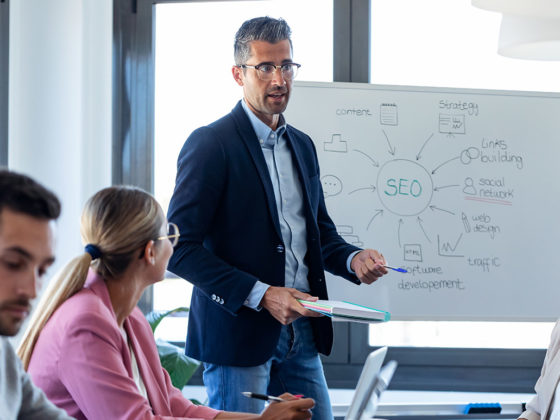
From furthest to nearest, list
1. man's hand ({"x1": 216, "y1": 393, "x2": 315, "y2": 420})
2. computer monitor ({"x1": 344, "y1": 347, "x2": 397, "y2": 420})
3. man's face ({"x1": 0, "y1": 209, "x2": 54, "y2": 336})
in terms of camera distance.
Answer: man's hand ({"x1": 216, "y1": 393, "x2": 315, "y2": 420}) → computer monitor ({"x1": 344, "y1": 347, "x2": 397, "y2": 420}) → man's face ({"x1": 0, "y1": 209, "x2": 54, "y2": 336})

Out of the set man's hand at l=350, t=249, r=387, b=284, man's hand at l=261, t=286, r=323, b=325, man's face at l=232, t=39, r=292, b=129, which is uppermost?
man's face at l=232, t=39, r=292, b=129

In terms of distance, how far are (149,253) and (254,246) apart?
1.48ft

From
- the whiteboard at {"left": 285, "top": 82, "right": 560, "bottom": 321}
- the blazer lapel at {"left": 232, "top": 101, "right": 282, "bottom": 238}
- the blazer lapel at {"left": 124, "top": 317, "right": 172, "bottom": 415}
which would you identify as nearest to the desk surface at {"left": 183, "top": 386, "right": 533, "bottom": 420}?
the whiteboard at {"left": 285, "top": 82, "right": 560, "bottom": 321}

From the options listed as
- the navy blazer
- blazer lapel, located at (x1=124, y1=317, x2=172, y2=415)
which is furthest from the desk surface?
blazer lapel, located at (x1=124, y1=317, x2=172, y2=415)

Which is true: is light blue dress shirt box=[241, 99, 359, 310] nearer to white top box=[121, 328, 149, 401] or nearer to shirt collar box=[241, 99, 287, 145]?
shirt collar box=[241, 99, 287, 145]

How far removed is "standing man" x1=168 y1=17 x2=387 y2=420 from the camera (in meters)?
1.85

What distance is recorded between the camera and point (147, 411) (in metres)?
1.40

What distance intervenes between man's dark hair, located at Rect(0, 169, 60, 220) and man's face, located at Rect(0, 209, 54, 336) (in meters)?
0.01

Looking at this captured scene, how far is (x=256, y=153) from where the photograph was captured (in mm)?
1979

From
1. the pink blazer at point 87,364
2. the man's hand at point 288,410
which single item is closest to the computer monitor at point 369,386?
the man's hand at point 288,410

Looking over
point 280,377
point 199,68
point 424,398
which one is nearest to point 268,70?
point 280,377

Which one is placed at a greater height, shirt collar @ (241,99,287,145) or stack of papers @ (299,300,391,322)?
shirt collar @ (241,99,287,145)

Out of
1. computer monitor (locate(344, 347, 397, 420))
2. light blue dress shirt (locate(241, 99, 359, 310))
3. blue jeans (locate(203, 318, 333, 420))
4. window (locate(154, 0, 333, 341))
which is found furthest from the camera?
window (locate(154, 0, 333, 341))

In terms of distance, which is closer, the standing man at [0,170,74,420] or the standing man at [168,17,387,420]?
the standing man at [0,170,74,420]
